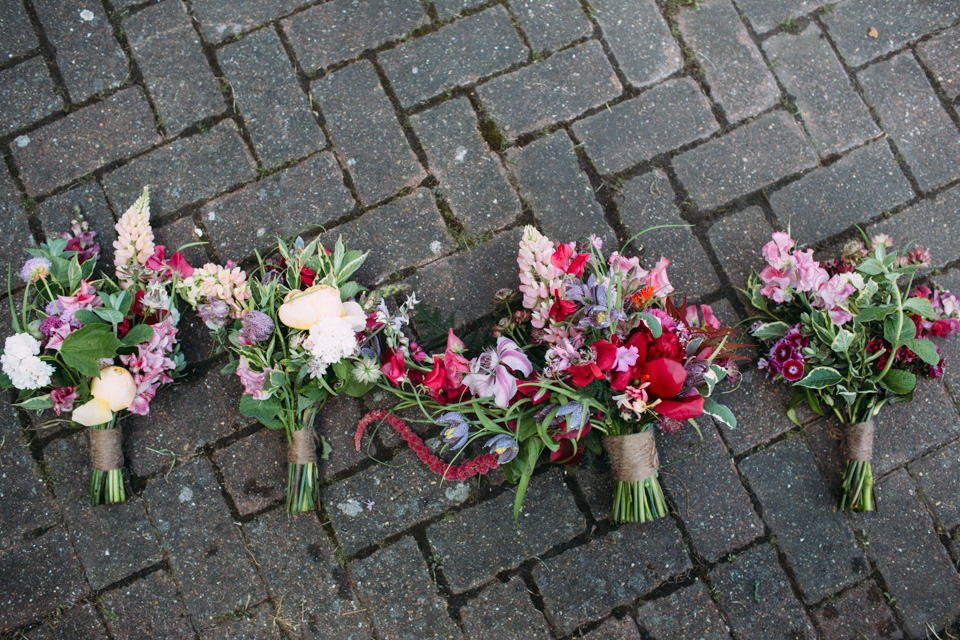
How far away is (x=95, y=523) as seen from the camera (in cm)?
229

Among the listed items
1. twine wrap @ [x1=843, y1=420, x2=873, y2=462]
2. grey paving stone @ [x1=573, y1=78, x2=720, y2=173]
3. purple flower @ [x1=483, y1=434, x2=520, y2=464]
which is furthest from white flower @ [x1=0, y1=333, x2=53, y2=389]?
twine wrap @ [x1=843, y1=420, x2=873, y2=462]

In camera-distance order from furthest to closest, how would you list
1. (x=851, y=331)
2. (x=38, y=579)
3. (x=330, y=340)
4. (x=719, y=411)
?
(x=38, y=579) → (x=851, y=331) → (x=719, y=411) → (x=330, y=340)

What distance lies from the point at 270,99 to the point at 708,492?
86.1 inches

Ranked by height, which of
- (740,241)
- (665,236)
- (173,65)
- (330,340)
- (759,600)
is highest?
(173,65)

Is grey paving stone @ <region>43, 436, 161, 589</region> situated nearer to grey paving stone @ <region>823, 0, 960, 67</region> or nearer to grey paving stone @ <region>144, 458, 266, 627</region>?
grey paving stone @ <region>144, 458, 266, 627</region>

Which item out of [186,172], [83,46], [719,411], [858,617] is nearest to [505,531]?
[719,411]

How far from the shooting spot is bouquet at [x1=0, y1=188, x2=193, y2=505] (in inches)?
79.4

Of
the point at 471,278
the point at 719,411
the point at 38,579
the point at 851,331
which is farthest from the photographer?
the point at 471,278

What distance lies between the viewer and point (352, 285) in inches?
83.1

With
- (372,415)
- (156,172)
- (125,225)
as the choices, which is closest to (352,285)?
(372,415)

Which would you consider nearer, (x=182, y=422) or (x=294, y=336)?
(x=294, y=336)

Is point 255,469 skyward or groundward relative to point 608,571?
skyward

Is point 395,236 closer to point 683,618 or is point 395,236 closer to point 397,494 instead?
point 397,494

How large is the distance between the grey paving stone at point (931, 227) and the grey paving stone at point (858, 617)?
4.13 ft
